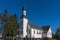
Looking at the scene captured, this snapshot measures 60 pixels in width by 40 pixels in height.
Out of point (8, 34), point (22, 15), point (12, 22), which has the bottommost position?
point (8, 34)

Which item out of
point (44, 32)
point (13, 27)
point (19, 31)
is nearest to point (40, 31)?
point (44, 32)

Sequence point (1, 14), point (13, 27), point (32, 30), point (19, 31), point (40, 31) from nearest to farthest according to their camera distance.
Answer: point (1, 14), point (13, 27), point (19, 31), point (32, 30), point (40, 31)

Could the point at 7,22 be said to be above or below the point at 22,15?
below

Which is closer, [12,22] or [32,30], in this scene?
[12,22]

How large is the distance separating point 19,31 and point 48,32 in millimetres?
19862

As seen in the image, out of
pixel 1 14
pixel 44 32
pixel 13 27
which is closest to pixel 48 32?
pixel 44 32

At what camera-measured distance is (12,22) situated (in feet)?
189

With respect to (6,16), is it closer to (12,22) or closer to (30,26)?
(12,22)

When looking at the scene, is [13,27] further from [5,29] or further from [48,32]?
[48,32]

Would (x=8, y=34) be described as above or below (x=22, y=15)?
below

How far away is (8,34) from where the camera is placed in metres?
57.0

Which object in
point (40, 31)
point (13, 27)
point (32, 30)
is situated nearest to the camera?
point (13, 27)

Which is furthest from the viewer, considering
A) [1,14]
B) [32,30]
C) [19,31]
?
[32,30]

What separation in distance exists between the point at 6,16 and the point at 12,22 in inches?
104
